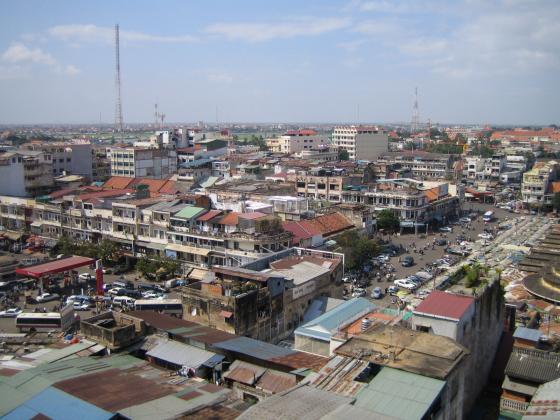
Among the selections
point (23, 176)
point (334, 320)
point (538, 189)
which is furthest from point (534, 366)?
point (538, 189)

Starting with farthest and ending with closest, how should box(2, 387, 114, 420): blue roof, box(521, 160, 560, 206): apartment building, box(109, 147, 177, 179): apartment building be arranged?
box(109, 147, 177, 179): apartment building < box(521, 160, 560, 206): apartment building < box(2, 387, 114, 420): blue roof

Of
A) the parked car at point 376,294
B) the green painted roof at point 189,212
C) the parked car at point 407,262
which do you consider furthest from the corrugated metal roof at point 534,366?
the green painted roof at point 189,212

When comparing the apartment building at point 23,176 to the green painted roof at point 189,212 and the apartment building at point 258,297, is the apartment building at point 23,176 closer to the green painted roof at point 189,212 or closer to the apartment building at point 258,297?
the green painted roof at point 189,212

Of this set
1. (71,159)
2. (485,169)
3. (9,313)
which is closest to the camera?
(9,313)

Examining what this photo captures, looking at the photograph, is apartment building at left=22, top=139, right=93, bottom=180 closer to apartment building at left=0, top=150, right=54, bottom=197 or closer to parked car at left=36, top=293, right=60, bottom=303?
apartment building at left=0, top=150, right=54, bottom=197

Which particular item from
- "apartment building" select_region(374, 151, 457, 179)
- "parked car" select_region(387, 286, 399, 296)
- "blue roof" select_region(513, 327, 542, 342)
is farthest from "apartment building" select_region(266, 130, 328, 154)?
"blue roof" select_region(513, 327, 542, 342)

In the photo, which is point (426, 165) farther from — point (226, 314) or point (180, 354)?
point (180, 354)
